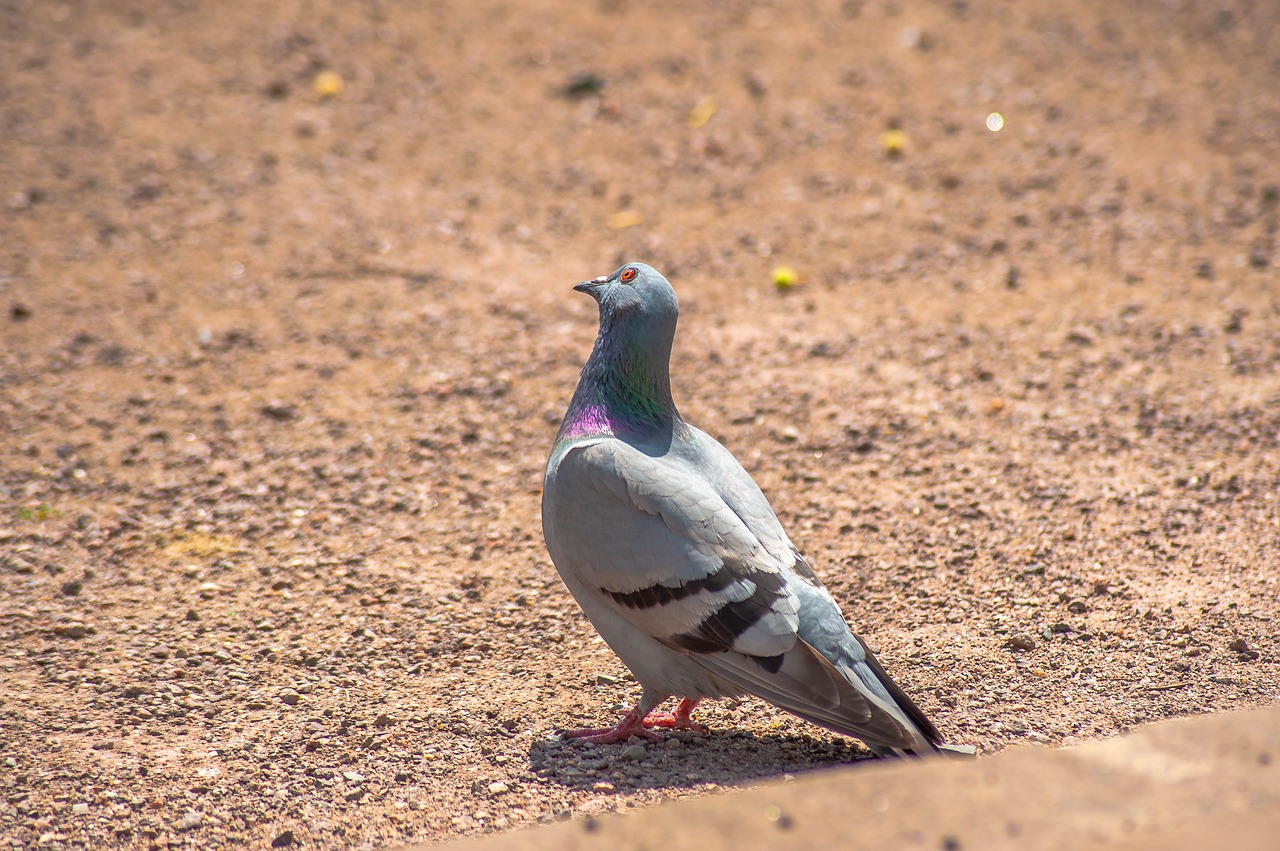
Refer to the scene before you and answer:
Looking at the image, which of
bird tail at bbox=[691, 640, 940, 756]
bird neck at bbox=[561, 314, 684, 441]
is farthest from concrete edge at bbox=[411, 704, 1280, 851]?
bird neck at bbox=[561, 314, 684, 441]

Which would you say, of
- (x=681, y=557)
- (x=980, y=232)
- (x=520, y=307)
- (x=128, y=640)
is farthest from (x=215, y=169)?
(x=681, y=557)

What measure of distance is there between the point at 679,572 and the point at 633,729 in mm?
597

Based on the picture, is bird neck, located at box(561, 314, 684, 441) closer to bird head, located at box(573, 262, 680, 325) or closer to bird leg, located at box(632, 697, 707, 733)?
bird head, located at box(573, 262, 680, 325)

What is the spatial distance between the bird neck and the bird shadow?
990 mm

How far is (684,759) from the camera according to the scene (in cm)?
363

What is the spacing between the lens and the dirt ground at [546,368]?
3.82 meters

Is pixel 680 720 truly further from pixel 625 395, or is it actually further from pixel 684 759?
pixel 625 395

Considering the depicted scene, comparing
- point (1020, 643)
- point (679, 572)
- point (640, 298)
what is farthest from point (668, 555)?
point (1020, 643)

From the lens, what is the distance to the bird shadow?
3.48 metres

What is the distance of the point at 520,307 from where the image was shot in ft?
21.1

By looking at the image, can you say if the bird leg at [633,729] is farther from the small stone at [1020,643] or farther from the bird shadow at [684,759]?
the small stone at [1020,643]

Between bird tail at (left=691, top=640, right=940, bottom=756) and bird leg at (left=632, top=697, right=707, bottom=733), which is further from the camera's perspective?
bird leg at (left=632, top=697, right=707, bottom=733)

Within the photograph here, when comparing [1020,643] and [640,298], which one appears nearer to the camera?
[640,298]

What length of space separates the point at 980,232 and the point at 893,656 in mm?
3688
